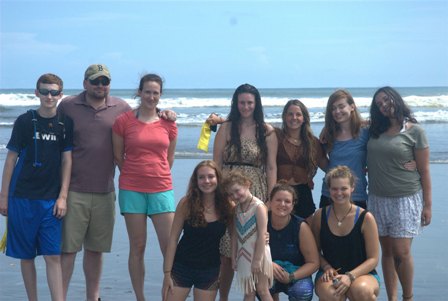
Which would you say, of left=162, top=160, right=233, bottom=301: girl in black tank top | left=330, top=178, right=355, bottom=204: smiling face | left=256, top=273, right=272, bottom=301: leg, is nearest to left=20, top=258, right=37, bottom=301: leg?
left=162, top=160, right=233, bottom=301: girl in black tank top

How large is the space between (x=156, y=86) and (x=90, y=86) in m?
0.51

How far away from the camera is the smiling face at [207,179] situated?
180 inches

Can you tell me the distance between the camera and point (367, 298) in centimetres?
437

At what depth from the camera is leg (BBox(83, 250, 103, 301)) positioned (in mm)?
5098

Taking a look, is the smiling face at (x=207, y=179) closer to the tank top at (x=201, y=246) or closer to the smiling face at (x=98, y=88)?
the tank top at (x=201, y=246)

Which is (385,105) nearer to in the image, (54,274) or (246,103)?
(246,103)

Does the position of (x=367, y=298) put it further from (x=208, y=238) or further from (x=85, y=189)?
(x=85, y=189)

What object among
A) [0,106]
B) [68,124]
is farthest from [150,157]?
[0,106]

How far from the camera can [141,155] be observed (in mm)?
4859

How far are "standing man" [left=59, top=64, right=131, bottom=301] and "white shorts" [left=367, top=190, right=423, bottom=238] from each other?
208 centimetres

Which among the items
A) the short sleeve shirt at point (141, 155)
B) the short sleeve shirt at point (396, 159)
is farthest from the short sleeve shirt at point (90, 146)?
the short sleeve shirt at point (396, 159)

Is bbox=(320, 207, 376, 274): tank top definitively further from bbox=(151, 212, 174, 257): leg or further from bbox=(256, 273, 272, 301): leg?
bbox=(151, 212, 174, 257): leg

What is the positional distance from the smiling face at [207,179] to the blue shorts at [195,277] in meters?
0.57

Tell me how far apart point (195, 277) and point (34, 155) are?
1.43 metres
